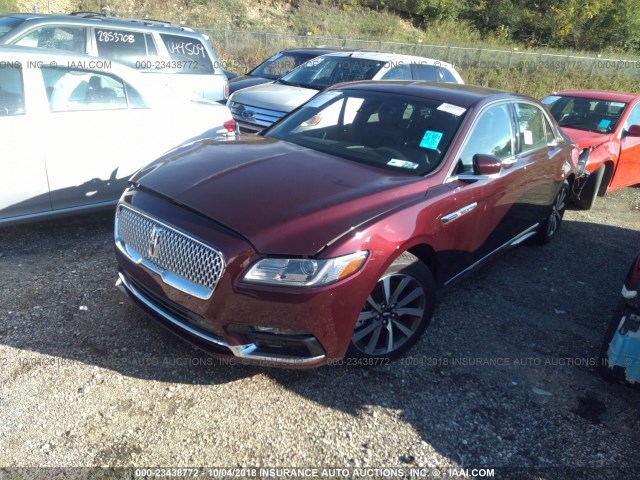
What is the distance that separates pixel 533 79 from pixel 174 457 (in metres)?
21.6

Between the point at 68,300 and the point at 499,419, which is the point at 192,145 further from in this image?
the point at 499,419

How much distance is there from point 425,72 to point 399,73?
2.04 ft

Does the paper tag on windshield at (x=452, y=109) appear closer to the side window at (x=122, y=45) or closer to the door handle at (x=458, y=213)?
the door handle at (x=458, y=213)

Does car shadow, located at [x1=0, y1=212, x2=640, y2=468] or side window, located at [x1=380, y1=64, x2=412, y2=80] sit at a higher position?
side window, located at [x1=380, y1=64, x2=412, y2=80]

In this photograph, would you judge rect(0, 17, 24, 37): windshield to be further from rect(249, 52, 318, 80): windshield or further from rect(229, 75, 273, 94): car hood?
rect(249, 52, 318, 80): windshield

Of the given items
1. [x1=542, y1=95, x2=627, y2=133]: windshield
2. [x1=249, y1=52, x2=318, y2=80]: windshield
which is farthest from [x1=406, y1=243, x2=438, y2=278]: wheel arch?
[x1=249, y1=52, x2=318, y2=80]: windshield

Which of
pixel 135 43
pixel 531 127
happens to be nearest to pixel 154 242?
pixel 531 127

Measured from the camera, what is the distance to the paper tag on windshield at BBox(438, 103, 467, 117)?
12.5ft

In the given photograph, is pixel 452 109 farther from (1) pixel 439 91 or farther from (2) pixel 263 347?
(2) pixel 263 347

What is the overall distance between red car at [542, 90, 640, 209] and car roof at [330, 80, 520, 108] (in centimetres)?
304

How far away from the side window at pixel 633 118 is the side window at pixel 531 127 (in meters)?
3.12

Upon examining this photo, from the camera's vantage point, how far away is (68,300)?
3727mm

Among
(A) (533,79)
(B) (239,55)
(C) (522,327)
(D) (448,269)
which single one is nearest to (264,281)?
(D) (448,269)

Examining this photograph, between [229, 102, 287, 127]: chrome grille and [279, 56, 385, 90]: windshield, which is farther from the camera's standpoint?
[279, 56, 385, 90]: windshield
